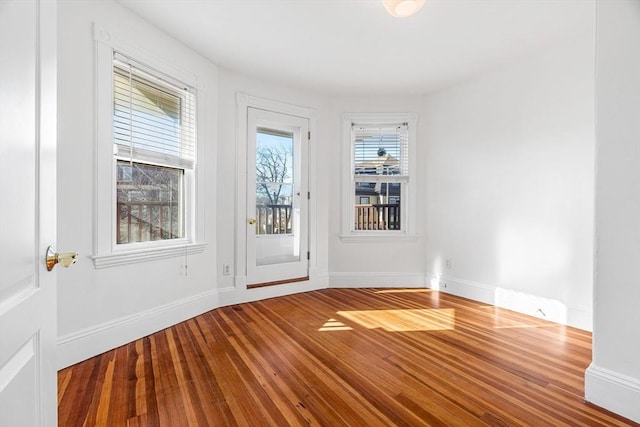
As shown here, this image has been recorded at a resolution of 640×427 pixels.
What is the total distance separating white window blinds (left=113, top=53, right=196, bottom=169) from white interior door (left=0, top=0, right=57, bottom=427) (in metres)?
1.64

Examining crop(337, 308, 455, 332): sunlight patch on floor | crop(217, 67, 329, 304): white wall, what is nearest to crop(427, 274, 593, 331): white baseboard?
crop(337, 308, 455, 332): sunlight patch on floor

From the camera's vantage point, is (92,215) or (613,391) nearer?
(613,391)

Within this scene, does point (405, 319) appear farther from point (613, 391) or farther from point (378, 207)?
point (378, 207)

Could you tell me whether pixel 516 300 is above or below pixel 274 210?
below

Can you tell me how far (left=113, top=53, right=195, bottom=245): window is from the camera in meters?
2.42

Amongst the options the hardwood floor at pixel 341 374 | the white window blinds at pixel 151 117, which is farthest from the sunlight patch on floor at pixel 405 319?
the white window blinds at pixel 151 117

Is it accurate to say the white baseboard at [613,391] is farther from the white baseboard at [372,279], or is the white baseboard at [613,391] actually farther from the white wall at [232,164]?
the white wall at [232,164]

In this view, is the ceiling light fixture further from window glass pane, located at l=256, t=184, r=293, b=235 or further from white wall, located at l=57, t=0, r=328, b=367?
window glass pane, located at l=256, t=184, r=293, b=235

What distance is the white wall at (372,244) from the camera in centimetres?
419

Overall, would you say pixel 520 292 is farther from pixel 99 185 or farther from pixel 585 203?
pixel 99 185

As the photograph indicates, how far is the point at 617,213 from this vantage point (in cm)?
160

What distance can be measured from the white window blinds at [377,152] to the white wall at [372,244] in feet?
0.63

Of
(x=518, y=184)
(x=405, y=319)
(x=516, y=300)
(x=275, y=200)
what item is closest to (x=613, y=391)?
(x=405, y=319)

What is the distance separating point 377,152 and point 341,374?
300 cm
